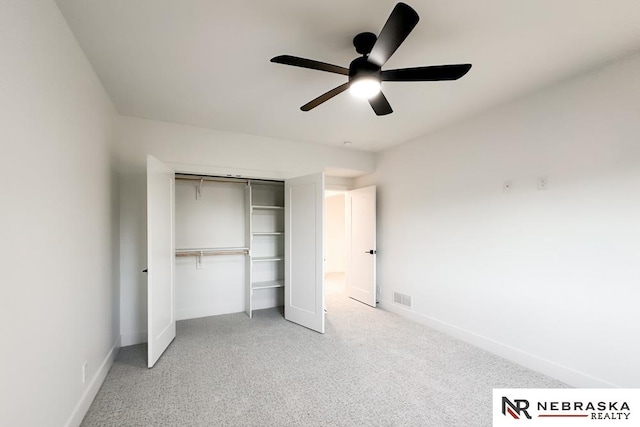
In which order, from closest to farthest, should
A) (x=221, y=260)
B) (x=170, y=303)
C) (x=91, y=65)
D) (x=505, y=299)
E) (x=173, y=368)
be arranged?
(x=91, y=65) < (x=173, y=368) < (x=505, y=299) < (x=170, y=303) < (x=221, y=260)

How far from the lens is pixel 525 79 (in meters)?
2.37

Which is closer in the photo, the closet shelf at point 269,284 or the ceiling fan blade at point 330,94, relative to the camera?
the ceiling fan blade at point 330,94

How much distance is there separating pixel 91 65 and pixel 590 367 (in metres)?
4.70

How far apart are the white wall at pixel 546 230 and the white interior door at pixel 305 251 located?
1467 mm

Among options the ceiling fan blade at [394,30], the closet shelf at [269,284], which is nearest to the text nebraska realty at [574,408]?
the ceiling fan blade at [394,30]

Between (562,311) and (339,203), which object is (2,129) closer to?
(562,311)

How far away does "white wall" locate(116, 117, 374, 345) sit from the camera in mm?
3188

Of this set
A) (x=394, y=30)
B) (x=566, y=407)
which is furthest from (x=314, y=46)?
(x=566, y=407)

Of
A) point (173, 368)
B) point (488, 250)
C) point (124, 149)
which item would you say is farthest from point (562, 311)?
point (124, 149)

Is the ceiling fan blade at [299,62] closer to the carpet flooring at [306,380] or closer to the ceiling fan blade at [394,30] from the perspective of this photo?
the ceiling fan blade at [394,30]

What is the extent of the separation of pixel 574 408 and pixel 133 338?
4.24 metres

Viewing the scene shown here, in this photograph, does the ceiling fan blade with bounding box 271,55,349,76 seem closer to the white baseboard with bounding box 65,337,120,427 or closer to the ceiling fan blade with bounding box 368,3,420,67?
the ceiling fan blade with bounding box 368,3,420,67

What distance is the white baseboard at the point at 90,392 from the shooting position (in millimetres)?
1799

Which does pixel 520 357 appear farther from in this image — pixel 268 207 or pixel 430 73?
pixel 268 207
